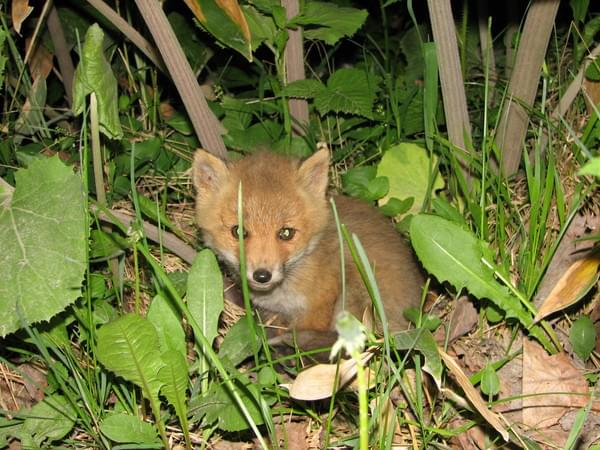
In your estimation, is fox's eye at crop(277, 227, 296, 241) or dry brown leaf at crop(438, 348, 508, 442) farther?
fox's eye at crop(277, 227, 296, 241)

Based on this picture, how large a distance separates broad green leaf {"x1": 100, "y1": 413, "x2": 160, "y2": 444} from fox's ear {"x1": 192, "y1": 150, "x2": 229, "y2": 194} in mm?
1029

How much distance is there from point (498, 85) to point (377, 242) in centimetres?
107

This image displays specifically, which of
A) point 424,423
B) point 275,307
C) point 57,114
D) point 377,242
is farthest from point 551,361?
point 57,114

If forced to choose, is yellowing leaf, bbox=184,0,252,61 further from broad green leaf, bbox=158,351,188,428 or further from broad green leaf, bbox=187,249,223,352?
broad green leaf, bbox=158,351,188,428

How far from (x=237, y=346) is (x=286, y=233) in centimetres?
51

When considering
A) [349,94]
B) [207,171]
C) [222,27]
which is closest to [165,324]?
[207,171]

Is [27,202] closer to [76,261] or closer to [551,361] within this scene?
[76,261]

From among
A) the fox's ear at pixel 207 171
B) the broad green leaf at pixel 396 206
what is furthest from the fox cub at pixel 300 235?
the broad green leaf at pixel 396 206

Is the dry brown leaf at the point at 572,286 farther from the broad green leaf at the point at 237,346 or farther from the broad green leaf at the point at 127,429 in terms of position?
the broad green leaf at the point at 127,429

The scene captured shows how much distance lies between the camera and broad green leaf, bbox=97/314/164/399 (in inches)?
94.0

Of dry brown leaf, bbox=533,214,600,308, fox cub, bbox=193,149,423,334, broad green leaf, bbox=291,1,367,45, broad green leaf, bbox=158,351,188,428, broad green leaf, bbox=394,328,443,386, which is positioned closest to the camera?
broad green leaf, bbox=394,328,443,386

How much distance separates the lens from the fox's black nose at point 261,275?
9.53 ft

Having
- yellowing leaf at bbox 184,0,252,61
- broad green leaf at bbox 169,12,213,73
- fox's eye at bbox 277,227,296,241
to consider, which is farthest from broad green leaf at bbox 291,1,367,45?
fox's eye at bbox 277,227,296,241

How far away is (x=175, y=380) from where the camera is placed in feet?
7.99
